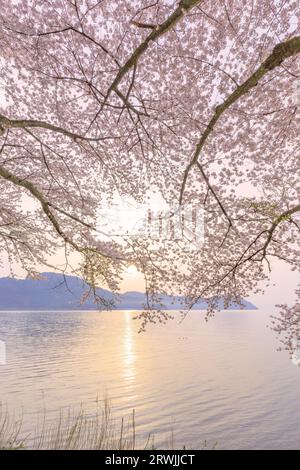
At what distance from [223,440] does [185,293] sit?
866 cm

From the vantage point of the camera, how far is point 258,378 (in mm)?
30953

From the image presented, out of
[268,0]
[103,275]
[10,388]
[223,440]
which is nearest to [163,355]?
[10,388]

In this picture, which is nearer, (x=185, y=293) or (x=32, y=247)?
(x=185, y=293)

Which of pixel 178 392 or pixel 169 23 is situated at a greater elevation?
pixel 169 23

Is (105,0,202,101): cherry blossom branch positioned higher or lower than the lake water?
higher

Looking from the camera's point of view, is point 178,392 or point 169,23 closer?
point 169,23

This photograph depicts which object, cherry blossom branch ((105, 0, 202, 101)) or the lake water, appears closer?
cherry blossom branch ((105, 0, 202, 101))

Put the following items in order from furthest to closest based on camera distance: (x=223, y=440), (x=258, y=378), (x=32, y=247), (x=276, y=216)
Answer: (x=258, y=378) < (x=223, y=440) < (x=32, y=247) < (x=276, y=216)

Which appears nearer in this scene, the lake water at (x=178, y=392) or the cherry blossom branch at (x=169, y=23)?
the cherry blossom branch at (x=169, y=23)

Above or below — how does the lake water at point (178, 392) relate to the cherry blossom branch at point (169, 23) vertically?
below

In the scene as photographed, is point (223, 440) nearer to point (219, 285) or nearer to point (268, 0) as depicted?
point (219, 285)
